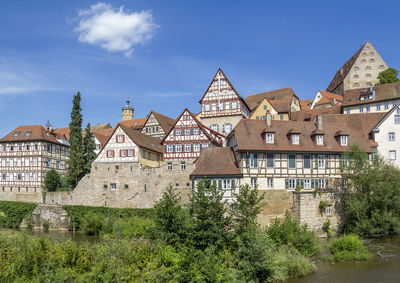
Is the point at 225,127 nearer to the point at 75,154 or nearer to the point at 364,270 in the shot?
the point at 75,154

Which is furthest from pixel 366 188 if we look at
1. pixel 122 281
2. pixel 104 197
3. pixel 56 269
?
pixel 104 197

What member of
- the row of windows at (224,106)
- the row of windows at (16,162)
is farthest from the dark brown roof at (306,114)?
the row of windows at (16,162)

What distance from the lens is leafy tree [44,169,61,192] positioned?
47281mm

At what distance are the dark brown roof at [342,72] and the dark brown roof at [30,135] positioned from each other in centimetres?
5225

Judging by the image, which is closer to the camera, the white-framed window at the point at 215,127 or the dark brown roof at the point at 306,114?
the white-framed window at the point at 215,127

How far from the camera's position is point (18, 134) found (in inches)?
2064

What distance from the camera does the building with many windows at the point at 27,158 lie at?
49.4m

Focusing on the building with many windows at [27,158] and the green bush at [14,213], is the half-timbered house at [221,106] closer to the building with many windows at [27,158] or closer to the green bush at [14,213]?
the building with many windows at [27,158]

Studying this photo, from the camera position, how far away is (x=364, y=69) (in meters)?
69.8

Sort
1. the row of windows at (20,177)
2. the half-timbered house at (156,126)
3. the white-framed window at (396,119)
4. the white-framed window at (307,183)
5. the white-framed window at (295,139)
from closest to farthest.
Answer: the white-framed window at (307,183)
the white-framed window at (295,139)
the white-framed window at (396,119)
the row of windows at (20,177)
the half-timbered house at (156,126)

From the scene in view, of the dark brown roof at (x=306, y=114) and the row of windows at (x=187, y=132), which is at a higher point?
the dark brown roof at (x=306, y=114)

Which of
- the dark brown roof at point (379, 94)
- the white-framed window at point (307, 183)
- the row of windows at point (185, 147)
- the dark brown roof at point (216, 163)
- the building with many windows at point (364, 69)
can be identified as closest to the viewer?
the dark brown roof at point (216, 163)

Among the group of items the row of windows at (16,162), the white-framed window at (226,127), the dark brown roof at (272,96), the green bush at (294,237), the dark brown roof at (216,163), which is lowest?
the green bush at (294,237)

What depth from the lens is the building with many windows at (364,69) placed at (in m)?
69.2
